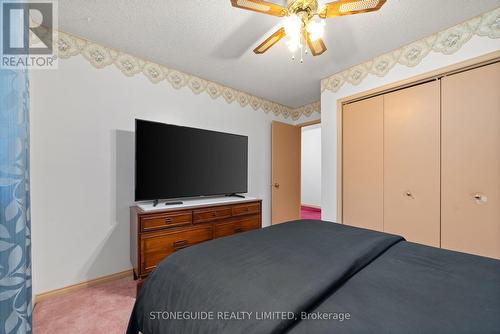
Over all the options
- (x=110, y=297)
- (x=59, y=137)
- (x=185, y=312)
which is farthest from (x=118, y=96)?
(x=185, y=312)

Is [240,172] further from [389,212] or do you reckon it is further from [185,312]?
[185,312]

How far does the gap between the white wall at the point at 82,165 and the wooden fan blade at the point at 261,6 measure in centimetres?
154

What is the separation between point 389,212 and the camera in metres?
2.24

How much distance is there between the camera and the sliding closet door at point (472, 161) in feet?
5.43

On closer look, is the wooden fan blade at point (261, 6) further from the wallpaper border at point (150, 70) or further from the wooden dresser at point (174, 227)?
the wooden dresser at point (174, 227)

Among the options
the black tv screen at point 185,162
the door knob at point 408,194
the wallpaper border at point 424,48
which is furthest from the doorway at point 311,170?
the door knob at point 408,194

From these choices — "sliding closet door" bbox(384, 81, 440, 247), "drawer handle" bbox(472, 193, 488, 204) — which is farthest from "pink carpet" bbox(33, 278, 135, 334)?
"drawer handle" bbox(472, 193, 488, 204)

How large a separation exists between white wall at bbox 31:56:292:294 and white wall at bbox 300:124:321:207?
502 cm

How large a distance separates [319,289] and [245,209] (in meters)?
1.88

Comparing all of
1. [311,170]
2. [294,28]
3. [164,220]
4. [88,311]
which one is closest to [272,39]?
[294,28]

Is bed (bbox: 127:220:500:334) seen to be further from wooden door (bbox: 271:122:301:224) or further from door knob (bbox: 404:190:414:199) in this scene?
wooden door (bbox: 271:122:301:224)

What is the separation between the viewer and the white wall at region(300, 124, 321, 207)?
247 inches

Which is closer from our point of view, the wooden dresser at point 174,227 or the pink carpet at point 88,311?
the pink carpet at point 88,311

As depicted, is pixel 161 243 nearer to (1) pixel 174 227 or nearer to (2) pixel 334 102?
(1) pixel 174 227
